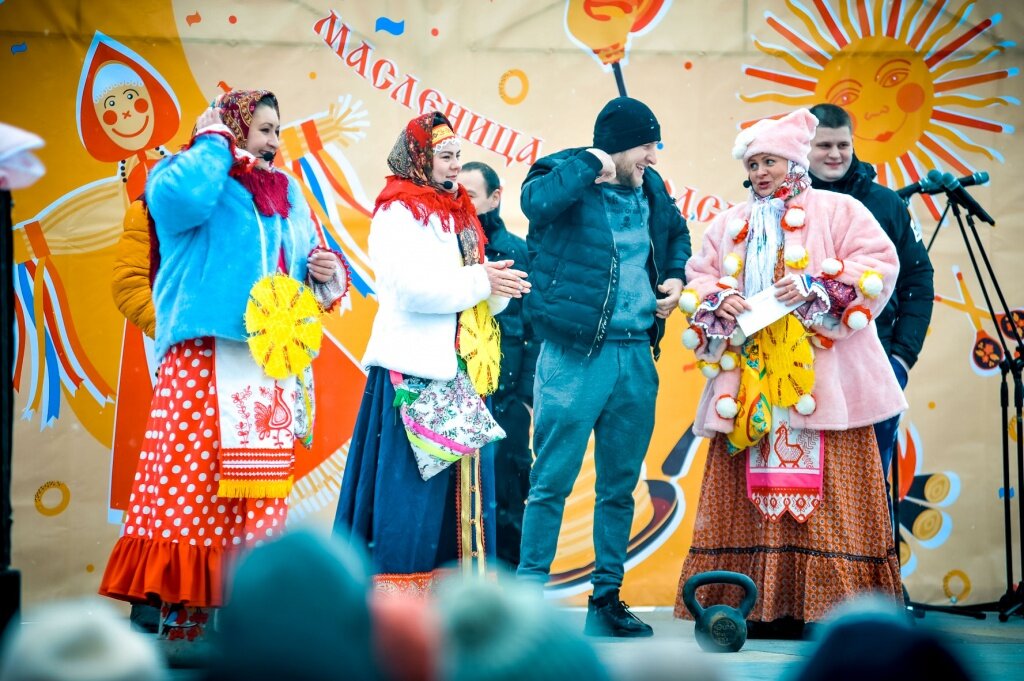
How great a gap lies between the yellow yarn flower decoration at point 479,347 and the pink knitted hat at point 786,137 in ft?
3.67

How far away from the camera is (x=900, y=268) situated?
15.2 feet

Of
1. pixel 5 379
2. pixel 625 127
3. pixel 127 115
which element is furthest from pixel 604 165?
pixel 5 379

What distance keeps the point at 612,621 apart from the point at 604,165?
157cm

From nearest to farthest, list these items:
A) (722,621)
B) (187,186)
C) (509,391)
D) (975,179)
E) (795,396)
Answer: (722,621) → (187,186) → (795,396) → (975,179) → (509,391)

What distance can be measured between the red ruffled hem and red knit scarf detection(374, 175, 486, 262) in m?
1.25

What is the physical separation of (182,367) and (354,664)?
276 cm

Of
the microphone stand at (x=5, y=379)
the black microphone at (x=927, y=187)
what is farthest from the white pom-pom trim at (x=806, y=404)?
the microphone stand at (x=5, y=379)

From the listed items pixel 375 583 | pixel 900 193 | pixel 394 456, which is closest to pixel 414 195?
pixel 394 456

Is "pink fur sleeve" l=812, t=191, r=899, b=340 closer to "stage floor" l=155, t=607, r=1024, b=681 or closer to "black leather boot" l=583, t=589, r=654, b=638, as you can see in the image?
"stage floor" l=155, t=607, r=1024, b=681

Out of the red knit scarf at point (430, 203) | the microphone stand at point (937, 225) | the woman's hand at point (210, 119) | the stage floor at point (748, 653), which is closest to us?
the stage floor at point (748, 653)

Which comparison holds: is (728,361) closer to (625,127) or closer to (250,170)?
(625,127)

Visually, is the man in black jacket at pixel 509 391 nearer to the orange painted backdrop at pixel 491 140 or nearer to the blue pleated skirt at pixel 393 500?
the orange painted backdrop at pixel 491 140

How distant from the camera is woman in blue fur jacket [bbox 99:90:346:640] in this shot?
3436 millimetres

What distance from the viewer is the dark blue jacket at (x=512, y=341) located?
16.7ft
